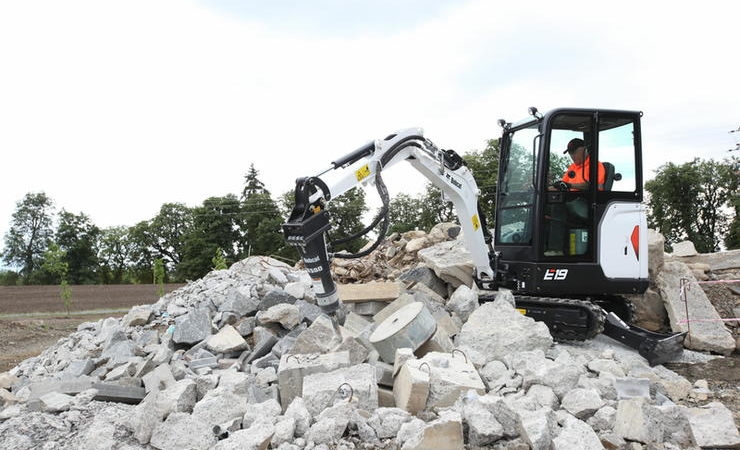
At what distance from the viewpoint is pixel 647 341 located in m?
6.71

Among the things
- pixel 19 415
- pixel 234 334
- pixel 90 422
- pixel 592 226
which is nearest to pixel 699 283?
pixel 592 226

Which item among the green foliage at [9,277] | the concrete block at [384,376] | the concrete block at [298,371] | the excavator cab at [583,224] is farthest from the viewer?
the green foliage at [9,277]

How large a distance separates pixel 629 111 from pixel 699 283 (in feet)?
11.9

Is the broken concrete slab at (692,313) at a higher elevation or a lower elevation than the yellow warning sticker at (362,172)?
lower

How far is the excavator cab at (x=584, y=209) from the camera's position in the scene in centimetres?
678

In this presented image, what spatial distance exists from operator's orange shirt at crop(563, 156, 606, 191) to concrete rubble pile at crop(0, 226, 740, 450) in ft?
5.65

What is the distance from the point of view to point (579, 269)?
22.4ft

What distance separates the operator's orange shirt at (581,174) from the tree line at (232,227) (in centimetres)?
1597

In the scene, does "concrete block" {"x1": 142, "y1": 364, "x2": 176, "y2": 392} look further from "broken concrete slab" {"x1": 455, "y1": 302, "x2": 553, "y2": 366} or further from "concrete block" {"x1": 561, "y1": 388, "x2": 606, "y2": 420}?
"concrete block" {"x1": 561, "y1": 388, "x2": 606, "y2": 420}

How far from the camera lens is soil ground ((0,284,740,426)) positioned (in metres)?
6.68

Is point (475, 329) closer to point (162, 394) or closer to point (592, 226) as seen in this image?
point (592, 226)

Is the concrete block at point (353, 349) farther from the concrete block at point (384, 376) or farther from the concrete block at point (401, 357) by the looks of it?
the concrete block at point (401, 357)

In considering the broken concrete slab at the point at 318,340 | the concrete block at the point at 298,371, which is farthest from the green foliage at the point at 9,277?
the concrete block at the point at 298,371

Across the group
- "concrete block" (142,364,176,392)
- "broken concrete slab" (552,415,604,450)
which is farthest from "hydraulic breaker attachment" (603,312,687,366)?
"concrete block" (142,364,176,392)
